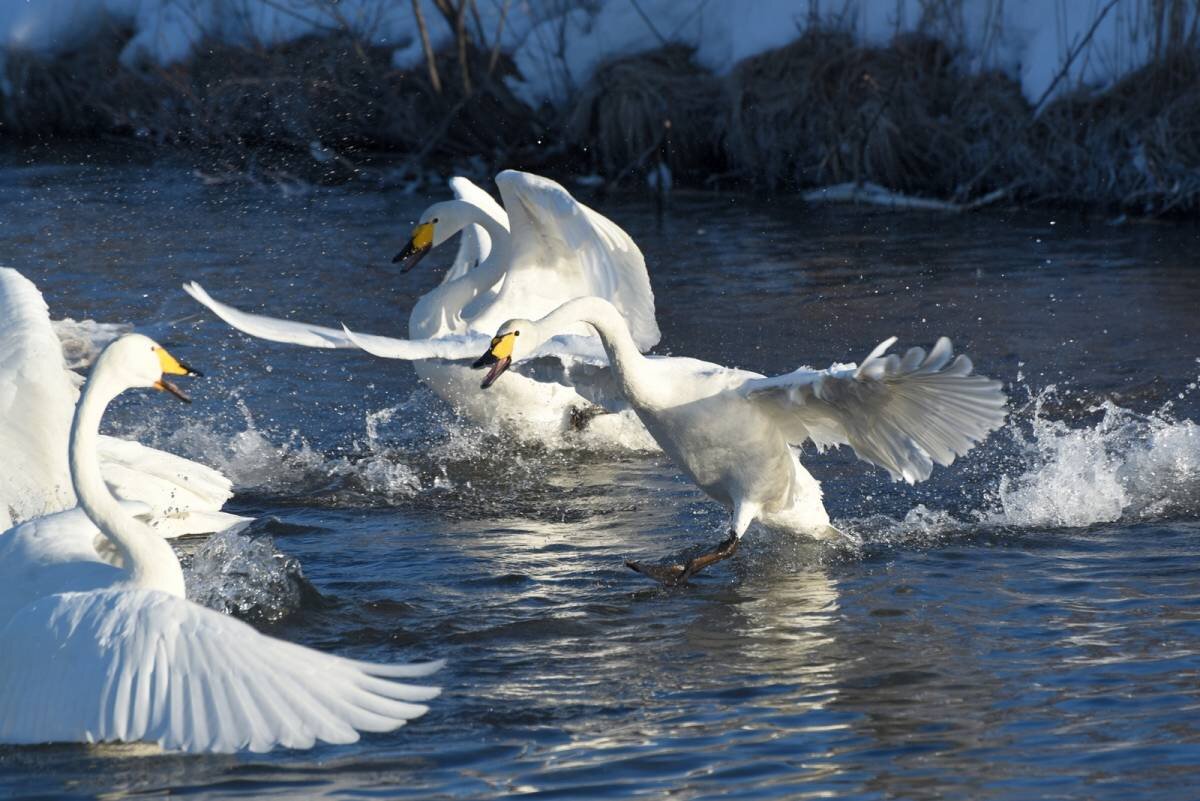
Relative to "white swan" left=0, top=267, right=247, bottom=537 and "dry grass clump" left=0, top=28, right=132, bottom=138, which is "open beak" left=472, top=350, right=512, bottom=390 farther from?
"dry grass clump" left=0, top=28, right=132, bottom=138

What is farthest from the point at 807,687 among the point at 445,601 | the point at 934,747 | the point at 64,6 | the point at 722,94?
the point at 64,6

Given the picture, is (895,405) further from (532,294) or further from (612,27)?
(612,27)

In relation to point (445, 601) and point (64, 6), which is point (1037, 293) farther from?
point (64, 6)

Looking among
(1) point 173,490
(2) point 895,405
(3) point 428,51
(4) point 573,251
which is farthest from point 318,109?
(2) point 895,405

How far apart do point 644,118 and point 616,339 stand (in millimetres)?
9366

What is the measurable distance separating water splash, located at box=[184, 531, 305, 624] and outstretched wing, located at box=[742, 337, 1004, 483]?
1.73 m

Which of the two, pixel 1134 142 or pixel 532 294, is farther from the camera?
pixel 1134 142

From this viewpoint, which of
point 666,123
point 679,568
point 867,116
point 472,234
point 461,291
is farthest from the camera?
point 666,123

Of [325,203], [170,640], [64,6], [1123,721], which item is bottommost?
[1123,721]

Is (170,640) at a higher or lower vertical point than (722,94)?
lower

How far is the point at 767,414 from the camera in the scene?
6402 mm

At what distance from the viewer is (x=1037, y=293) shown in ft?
37.5

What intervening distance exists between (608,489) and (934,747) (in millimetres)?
3313

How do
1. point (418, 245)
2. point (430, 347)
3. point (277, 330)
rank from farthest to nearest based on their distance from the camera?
point (418, 245) < point (430, 347) < point (277, 330)
